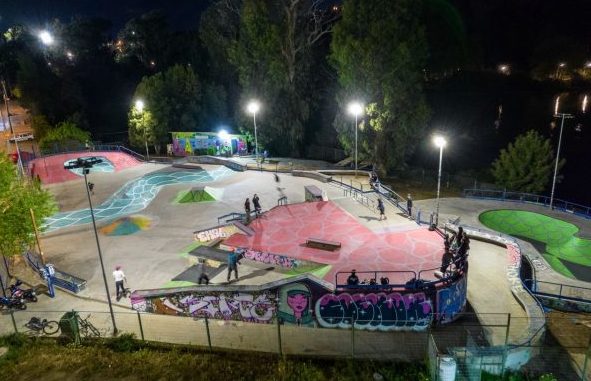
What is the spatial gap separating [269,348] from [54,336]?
8774 mm

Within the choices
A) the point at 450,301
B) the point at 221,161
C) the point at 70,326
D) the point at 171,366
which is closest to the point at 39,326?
the point at 70,326

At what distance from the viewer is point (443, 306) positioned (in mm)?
15555

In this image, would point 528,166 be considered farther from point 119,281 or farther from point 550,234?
point 119,281

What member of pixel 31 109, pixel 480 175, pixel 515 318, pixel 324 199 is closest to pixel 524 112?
pixel 480 175

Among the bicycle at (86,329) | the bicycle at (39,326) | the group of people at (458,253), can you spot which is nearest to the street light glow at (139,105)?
the bicycle at (39,326)

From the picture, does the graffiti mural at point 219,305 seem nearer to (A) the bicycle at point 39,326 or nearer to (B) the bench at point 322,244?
(A) the bicycle at point 39,326

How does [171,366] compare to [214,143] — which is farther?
[214,143]

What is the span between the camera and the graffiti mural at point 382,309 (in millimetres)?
15258

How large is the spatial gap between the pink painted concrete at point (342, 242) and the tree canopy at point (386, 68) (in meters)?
15.9

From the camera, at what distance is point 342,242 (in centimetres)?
2197

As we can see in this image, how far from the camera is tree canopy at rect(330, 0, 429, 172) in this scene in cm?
3822

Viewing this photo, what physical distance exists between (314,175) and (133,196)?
16.4 meters

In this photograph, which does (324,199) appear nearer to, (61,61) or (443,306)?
(443,306)

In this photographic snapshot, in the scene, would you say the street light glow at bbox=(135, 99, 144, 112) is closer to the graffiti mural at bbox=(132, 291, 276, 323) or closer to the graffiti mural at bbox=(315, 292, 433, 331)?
the graffiti mural at bbox=(132, 291, 276, 323)
